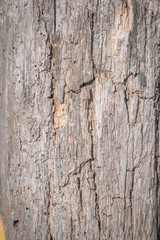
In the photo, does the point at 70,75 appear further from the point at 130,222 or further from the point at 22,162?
the point at 130,222

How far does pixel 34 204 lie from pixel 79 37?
771mm

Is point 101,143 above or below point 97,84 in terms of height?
below

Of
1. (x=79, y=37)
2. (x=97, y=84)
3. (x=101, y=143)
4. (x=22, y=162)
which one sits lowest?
(x=22, y=162)

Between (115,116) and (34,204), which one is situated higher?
(115,116)

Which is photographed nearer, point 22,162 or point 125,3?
point 125,3

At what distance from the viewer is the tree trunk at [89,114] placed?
2.48 ft

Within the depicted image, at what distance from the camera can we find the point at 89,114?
2.57 feet

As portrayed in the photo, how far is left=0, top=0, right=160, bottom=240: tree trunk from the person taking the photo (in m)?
0.76

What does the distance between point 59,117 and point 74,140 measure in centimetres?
12

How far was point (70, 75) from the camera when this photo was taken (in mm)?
785

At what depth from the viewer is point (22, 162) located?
854mm

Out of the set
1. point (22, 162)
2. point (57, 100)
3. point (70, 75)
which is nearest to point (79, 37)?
point (70, 75)

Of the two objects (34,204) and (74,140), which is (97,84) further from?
(34,204)

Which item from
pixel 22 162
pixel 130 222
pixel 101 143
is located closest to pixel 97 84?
pixel 101 143
